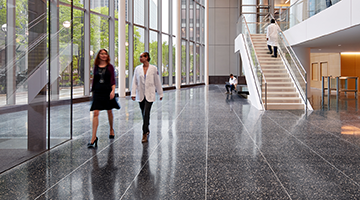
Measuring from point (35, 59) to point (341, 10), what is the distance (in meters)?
10.9

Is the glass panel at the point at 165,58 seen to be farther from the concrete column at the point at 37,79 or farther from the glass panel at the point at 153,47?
the concrete column at the point at 37,79

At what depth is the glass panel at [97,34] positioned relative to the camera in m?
15.0

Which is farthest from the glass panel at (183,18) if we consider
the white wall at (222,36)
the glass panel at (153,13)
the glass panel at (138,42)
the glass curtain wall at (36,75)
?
the glass curtain wall at (36,75)

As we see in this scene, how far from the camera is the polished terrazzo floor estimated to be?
3168 millimetres

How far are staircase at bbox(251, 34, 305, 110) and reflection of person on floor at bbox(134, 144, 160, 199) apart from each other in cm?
859

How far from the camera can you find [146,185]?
335cm

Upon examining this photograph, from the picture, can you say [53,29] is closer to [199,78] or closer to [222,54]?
[199,78]

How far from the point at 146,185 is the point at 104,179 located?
22.4 inches

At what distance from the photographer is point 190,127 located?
7.21m

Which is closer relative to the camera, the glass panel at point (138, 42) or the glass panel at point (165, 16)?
the glass panel at point (138, 42)

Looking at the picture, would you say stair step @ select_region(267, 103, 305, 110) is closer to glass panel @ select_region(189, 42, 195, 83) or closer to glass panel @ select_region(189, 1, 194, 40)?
glass panel @ select_region(189, 42, 195, 83)

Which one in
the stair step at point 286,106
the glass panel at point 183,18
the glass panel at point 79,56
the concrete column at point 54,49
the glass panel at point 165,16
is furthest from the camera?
the glass panel at point 183,18

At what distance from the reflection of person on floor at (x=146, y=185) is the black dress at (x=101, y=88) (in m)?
1.69

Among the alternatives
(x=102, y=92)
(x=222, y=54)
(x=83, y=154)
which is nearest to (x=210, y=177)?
(x=83, y=154)
